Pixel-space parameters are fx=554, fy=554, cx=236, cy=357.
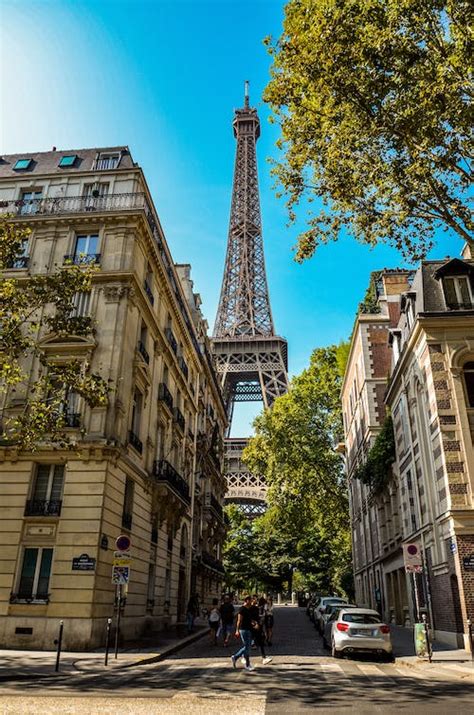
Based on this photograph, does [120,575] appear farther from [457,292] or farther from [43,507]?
[457,292]

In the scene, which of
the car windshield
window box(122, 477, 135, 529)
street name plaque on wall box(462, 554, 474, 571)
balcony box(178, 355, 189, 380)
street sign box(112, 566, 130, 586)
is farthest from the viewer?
balcony box(178, 355, 189, 380)

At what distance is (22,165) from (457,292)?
21.5m

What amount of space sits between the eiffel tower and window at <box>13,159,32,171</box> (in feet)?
135

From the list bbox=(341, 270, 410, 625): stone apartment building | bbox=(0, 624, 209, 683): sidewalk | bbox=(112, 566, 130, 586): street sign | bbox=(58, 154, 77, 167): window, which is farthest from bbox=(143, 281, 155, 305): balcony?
bbox=(0, 624, 209, 683): sidewalk

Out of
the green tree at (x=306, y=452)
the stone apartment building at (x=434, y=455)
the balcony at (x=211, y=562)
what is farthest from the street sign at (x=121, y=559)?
the green tree at (x=306, y=452)

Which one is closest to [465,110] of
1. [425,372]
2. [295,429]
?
[425,372]

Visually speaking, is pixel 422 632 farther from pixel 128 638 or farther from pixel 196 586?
pixel 196 586

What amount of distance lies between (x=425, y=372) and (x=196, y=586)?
2426 centimetres

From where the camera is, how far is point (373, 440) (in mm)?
32594

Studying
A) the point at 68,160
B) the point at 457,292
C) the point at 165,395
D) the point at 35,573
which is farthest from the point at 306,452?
the point at 35,573

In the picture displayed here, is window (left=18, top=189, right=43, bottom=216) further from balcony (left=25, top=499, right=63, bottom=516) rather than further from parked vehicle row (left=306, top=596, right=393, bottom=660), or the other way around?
parked vehicle row (left=306, top=596, right=393, bottom=660)

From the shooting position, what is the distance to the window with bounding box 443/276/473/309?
20.9m

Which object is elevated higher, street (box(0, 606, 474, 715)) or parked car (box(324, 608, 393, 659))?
parked car (box(324, 608, 393, 659))

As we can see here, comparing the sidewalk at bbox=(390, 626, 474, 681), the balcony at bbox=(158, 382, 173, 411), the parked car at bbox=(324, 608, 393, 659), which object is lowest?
the sidewalk at bbox=(390, 626, 474, 681)
